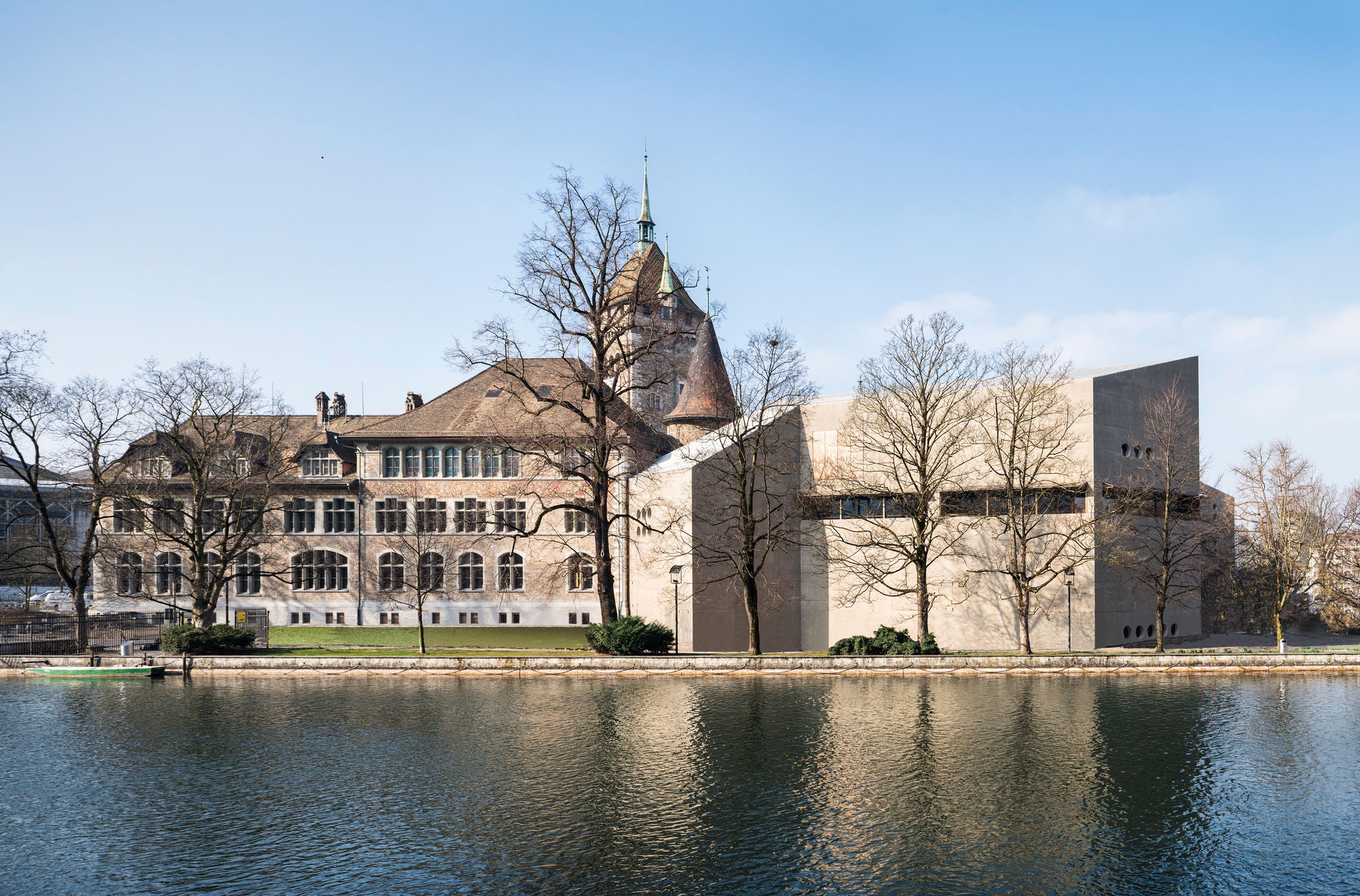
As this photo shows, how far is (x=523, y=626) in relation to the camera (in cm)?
5456

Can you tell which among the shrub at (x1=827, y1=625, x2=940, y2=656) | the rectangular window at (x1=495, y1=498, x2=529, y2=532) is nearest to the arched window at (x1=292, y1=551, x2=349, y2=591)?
the rectangular window at (x1=495, y1=498, x2=529, y2=532)

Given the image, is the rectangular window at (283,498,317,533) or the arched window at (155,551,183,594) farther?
the rectangular window at (283,498,317,533)

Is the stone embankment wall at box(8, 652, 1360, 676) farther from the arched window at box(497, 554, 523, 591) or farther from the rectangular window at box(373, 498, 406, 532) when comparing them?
the rectangular window at box(373, 498, 406, 532)

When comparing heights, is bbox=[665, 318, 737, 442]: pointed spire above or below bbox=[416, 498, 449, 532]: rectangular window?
above

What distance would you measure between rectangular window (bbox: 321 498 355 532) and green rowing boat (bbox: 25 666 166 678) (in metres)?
20.0

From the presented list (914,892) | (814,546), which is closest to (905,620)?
(814,546)

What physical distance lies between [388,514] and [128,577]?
53.5ft

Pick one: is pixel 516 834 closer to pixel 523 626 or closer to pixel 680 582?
pixel 680 582

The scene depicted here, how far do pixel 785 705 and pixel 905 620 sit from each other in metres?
16.5

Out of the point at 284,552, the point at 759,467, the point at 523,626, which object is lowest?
the point at 523,626

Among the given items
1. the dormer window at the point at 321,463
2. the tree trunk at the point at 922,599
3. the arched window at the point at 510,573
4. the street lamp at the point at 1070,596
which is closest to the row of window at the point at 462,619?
the arched window at the point at 510,573

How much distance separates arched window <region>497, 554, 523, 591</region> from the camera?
57.8 metres

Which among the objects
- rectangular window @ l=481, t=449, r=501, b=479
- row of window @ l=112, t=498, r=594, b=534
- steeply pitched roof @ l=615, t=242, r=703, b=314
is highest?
steeply pitched roof @ l=615, t=242, r=703, b=314

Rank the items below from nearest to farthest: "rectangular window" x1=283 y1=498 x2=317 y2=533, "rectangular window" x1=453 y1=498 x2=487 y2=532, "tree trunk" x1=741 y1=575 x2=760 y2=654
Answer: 1. "tree trunk" x1=741 y1=575 x2=760 y2=654
2. "rectangular window" x1=453 y1=498 x2=487 y2=532
3. "rectangular window" x1=283 y1=498 x2=317 y2=533
